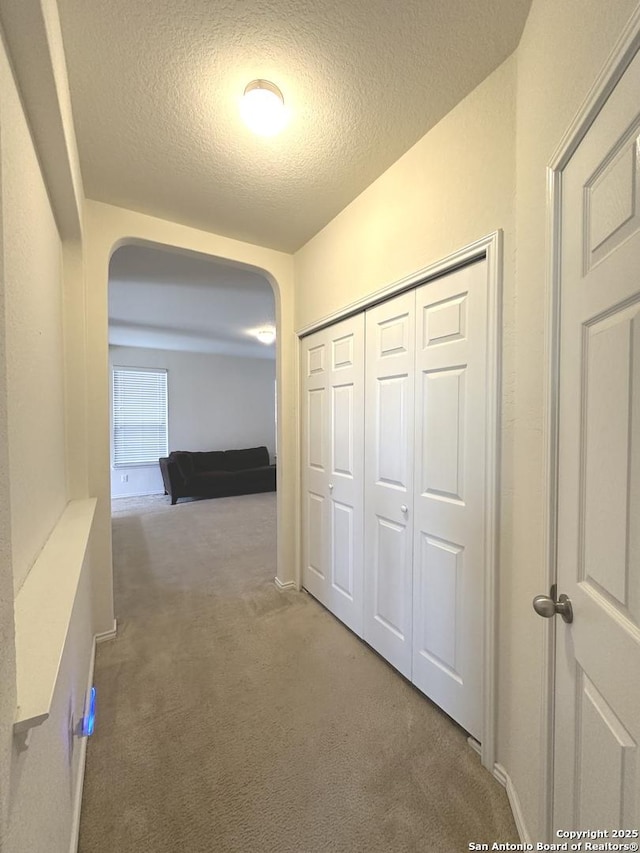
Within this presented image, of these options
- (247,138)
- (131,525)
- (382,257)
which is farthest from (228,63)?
(131,525)

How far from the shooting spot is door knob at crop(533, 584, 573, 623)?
33.8 inches

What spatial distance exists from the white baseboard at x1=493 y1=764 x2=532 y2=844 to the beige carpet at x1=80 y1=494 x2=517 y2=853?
3 cm

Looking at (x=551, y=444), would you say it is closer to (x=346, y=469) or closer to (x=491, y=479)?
(x=491, y=479)

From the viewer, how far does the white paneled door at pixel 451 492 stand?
137cm

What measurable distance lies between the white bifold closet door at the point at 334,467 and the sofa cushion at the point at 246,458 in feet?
13.5

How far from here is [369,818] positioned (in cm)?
117

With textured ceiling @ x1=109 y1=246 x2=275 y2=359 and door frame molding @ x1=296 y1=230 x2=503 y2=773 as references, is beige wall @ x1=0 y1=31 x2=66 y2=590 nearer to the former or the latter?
textured ceiling @ x1=109 y1=246 x2=275 y2=359

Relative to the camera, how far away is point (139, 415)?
6.30 meters

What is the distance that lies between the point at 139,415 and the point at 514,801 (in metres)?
6.64

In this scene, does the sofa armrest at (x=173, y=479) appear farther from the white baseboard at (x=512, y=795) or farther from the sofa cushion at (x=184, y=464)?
the white baseboard at (x=512, y=795)

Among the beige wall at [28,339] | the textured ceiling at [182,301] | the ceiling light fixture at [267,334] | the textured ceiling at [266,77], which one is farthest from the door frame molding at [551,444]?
the ceiling light fixture at [267,334]

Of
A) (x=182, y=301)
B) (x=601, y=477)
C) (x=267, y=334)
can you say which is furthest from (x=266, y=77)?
(x=267, y=334)

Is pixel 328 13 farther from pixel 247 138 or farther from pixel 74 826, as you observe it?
pixel 74 826

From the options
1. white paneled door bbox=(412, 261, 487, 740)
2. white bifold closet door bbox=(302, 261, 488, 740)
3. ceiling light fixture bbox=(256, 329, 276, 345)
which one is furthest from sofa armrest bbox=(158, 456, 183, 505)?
white paneled door bbox=(412, 261, 487, 740)
